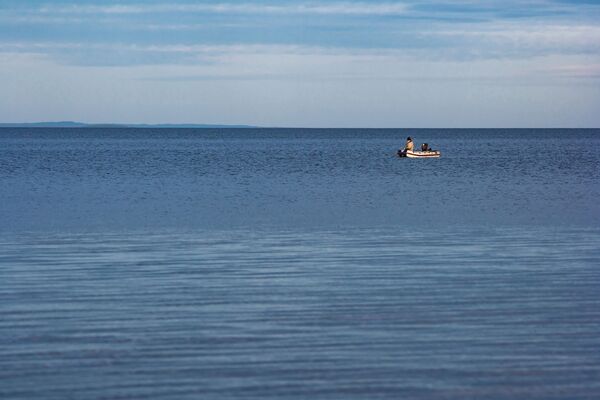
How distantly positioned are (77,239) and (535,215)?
12894 millimetres

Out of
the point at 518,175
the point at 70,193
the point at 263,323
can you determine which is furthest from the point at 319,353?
the point at 518,175

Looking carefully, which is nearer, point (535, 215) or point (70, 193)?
point (535, 215)

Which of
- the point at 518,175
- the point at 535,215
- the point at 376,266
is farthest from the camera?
the point at 518,175

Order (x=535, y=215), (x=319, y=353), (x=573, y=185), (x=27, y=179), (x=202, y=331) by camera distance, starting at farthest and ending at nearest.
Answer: (x=27, y=179), (x=573, y=185), (x=535, y=215), (x=202, y=331), (x=319, y=353)

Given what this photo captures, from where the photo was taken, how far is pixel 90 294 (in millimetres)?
13898

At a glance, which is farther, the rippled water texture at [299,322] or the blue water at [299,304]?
the blue water at [299,304]

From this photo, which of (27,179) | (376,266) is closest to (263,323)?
(376,266)

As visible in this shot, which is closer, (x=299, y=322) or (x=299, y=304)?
(x=299, y=322)

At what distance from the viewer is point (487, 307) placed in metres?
13.1

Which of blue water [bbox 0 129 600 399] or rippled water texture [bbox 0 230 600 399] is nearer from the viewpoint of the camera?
rippled water texture [bbox 0 230 600 399]

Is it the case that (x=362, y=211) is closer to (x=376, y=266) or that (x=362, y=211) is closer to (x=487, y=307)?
(x=376, y=266)

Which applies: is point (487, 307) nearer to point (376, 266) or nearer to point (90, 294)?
point (376, 266)

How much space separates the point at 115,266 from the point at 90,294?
2.93 metres

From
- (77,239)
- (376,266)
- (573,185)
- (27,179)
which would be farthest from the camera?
(27,179)
